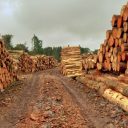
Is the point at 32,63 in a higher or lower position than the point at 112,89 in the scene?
lower

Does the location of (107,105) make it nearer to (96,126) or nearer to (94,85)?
(96,126)

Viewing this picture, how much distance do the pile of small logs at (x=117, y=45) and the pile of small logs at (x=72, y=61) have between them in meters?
9.28

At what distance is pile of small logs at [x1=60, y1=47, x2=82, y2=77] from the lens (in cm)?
2698

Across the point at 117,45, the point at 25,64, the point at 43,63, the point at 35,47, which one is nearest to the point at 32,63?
the point at 25,64

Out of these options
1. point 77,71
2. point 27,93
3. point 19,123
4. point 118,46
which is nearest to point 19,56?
point 77,71

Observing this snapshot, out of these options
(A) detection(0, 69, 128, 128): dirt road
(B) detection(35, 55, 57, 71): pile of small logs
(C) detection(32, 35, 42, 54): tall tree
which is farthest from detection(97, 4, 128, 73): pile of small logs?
(C) detection(32, 35, 42, 54): tall tree

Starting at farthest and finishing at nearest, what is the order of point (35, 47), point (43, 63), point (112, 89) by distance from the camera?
point (35, 47) → point (43, 63) → point (112, 89)

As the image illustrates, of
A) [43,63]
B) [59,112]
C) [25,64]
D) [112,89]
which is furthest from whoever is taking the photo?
[43,63]

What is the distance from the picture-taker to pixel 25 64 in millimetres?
39281

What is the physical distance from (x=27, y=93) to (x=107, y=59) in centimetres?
386

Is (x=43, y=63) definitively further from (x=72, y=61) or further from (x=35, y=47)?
(x=35, y=47)

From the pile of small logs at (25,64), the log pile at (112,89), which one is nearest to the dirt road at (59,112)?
the log pile at (112,89)

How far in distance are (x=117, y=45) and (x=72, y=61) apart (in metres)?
13.1

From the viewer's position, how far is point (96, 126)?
34.0 ft
